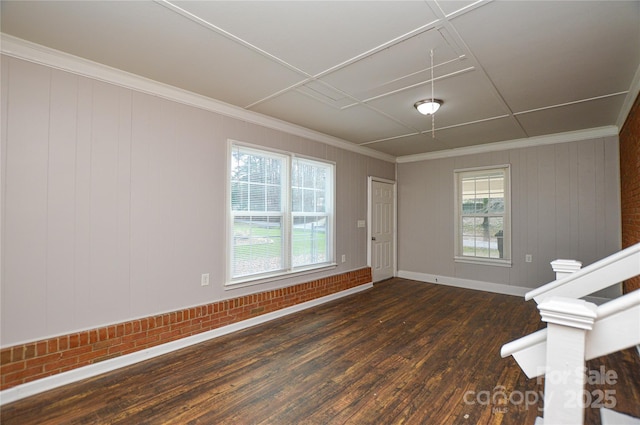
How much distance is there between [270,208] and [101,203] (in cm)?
184

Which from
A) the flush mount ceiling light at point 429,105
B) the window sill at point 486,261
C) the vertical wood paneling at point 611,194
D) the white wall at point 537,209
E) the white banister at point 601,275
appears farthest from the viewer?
the window sill at point 486,261

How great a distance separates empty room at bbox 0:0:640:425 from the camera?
1.92 meters

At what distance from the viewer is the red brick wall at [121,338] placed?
217 centimetres

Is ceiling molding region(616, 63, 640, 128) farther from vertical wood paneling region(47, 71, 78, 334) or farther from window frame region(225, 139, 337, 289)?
vertical wood paneling region(47, 71, 78, 334)

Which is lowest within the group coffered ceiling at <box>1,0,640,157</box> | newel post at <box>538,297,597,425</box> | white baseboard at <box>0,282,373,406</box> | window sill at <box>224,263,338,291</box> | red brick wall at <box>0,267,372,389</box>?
white baseboard at <box>0,282,373,406</box>

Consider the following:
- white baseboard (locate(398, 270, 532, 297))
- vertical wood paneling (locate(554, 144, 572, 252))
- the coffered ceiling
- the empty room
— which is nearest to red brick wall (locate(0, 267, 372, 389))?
the empty room

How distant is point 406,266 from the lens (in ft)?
20.5

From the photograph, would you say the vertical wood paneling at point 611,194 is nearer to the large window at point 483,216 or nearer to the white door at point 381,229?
the large window at point 483,216

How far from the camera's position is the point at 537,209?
188 inches

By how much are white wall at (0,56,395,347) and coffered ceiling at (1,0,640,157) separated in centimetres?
37

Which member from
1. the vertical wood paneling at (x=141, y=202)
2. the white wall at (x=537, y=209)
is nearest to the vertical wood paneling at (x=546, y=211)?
the white wall at (x=537, y=209)

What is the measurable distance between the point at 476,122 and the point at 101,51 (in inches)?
166

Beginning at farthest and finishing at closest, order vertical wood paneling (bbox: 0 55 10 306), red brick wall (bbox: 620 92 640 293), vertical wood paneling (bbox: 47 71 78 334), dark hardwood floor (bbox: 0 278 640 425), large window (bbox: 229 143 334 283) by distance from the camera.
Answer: large window (bbox: 229 143 334 283)
red brick wall (bbox: 620 92 640 293)
vertical wood paneling (bbox: 47 71 78 334)
vertical wood paneling (bbox: 0 55 10 306)
dark hardwood floor (bbox: 0 278 640 425)

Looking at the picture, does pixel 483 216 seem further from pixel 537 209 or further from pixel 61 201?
pixel 61 201
